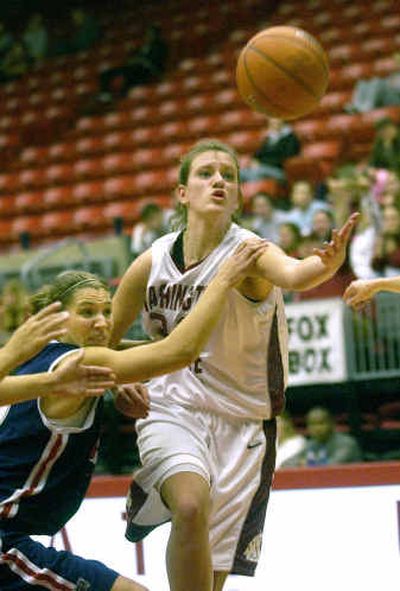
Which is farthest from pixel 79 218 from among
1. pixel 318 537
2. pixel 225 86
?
pixel 318 537

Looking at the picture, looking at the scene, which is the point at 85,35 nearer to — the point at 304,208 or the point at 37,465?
the point at 304,208

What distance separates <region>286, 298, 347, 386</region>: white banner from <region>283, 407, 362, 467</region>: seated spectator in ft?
0.97

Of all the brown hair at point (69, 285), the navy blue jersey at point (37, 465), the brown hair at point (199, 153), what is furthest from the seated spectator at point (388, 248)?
the navy blue jersey at point (37, 465)

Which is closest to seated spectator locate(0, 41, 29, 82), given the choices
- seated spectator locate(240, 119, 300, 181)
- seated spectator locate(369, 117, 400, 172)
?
seated spectator locate(240, 119, 300, 181)

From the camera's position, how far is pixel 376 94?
10.8 m

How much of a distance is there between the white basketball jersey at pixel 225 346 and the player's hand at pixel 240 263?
13.8 inches

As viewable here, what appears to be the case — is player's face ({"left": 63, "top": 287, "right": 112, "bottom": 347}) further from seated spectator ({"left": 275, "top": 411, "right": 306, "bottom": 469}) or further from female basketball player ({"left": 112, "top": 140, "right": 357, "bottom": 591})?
seated spectator ({"left": 275, "top": 411, "right": 306, "bottom": 469})

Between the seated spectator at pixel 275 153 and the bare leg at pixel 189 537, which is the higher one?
the seated spectator at pixel 275 153

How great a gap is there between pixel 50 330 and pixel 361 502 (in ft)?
7.02

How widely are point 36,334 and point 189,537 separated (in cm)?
100

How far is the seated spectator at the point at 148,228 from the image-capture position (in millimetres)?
8945

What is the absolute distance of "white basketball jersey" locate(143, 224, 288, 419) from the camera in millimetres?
4078

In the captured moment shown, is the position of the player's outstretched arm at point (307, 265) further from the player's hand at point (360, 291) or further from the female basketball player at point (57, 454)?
the player's hand at point (360, 291)

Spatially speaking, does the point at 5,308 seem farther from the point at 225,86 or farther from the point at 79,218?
the point at 225,86
